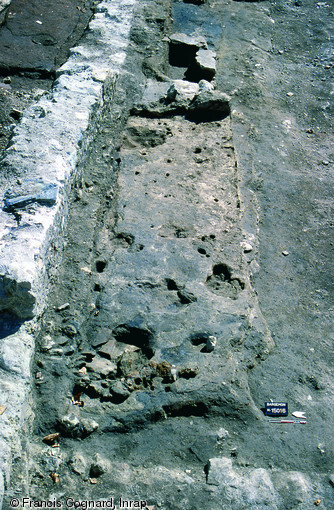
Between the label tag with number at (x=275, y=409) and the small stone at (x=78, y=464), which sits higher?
the small stone at (x=78, y=464)

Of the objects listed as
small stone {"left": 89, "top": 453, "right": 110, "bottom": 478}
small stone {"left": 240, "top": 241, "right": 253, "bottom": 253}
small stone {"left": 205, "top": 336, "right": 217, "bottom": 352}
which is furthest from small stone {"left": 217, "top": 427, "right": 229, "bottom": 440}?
small stone {"left": 240, "top": 241, "right": 253, "bottom": 253}

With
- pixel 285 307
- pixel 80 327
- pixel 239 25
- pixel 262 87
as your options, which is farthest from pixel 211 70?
pixel 80 327

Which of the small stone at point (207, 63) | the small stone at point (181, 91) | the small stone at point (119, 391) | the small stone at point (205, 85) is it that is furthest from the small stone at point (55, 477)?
the small stone at point (207, 63)

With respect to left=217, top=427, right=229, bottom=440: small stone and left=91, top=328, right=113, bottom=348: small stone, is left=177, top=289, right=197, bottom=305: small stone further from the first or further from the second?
left=217, top=427, right=229, bottom=440: small stone

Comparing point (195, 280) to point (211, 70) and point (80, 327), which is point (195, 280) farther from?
point (211, 70)

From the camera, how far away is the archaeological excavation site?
2113mm

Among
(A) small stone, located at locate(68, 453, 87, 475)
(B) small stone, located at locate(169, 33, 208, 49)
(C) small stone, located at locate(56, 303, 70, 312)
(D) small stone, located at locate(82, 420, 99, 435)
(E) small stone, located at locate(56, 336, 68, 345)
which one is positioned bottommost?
(A) small stone, located at locate(68, 453, 87, 475)

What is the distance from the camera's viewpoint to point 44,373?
2281 mm

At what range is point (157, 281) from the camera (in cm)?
272

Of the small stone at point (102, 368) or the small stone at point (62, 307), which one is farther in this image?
the small stone at point (62, 307)

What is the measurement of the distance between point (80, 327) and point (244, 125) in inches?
89.4

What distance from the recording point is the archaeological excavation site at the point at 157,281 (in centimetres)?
211

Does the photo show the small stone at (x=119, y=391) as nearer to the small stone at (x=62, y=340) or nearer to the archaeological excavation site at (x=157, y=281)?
the archaeological excavation site at (x=157, y=281)

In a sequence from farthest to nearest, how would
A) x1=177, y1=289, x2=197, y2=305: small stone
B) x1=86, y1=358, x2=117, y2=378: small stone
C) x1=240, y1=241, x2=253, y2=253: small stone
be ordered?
x1=240, y1=241, x2=253, y2=253: small stone < x1=177, y1=289, x2=197, y2=305: small stone < x1=86, y1=358, x2=117, y2=378: small stone
